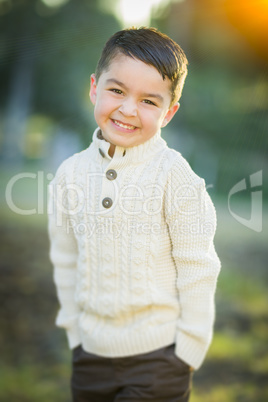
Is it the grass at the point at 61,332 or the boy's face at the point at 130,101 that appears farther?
the grass at the point at 61,332

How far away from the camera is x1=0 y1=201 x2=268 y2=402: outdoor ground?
232 cm

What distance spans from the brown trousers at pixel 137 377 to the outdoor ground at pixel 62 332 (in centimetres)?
92

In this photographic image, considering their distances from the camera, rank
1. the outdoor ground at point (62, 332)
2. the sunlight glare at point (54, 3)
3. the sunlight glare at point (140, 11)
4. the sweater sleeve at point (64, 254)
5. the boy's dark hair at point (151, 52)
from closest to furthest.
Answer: the boy's dark hair at point (151, 52) < the sweater sleeve at point (64, 254) < the outdoor ground at point (62, 332) < the sunlight glare at point (140, 11) < the sunlight glare at point (54, 3)

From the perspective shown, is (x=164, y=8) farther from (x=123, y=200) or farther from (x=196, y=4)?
(x=123, y=200)

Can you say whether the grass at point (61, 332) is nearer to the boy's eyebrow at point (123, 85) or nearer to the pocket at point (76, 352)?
the pocket at point (76, 352)

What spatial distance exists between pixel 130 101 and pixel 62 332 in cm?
199

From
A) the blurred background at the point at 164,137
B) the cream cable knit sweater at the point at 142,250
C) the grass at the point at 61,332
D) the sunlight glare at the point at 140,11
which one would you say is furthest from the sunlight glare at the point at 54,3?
the cream cable knit sweater at the point at 142,250

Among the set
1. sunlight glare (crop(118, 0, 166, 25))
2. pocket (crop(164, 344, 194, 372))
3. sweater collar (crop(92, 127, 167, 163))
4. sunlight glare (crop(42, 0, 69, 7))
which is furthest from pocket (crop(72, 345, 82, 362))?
sunlight glare (crop(42, 0, 69, 7))

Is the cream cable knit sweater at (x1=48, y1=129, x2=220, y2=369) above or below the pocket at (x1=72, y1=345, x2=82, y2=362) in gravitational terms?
above

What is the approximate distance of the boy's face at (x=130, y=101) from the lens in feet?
4.01

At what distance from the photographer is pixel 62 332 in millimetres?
2848

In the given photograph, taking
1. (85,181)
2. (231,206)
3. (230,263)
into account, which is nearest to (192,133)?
(231,206)

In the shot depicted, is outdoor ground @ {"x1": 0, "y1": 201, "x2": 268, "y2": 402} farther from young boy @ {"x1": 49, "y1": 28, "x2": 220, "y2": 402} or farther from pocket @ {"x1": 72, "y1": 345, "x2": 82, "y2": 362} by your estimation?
young boy @ {"x1": 49, "y1": 28, "x2": 220, "y2": 402}

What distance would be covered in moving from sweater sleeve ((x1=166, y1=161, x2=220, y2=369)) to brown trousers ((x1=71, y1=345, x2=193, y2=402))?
0.05 meters
